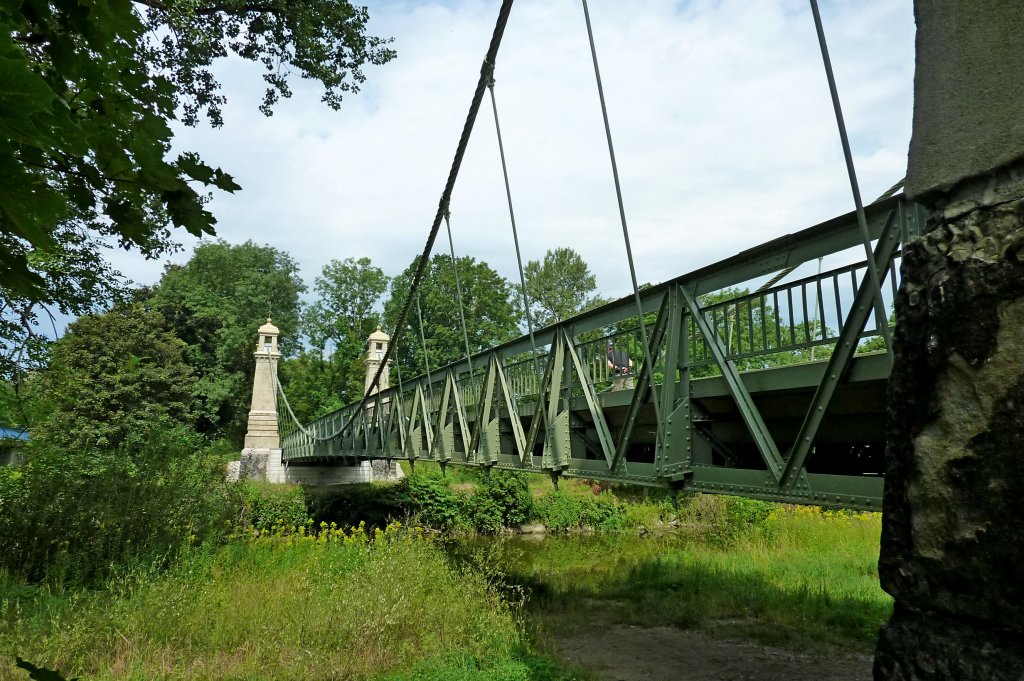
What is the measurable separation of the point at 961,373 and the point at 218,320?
115 feet

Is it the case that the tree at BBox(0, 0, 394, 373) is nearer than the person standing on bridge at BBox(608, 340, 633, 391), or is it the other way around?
the tree at BBox(0, 0, 394, 373)

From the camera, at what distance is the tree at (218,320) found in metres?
31.0

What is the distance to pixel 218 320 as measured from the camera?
3309cm

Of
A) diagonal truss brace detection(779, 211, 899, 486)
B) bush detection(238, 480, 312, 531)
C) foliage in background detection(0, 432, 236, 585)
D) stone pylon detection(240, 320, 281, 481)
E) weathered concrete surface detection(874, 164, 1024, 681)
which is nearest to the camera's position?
weathered concrete surface detection(874, 164, 1024, 681)


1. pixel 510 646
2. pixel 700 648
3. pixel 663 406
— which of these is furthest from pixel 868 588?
pixel 663 406

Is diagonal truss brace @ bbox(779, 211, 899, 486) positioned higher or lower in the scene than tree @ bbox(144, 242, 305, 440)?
lower

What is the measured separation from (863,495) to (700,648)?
13.8 feet

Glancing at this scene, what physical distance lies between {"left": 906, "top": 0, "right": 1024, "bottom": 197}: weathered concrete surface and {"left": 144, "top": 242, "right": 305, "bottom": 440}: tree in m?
29.9

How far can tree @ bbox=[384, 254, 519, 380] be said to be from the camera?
104ft

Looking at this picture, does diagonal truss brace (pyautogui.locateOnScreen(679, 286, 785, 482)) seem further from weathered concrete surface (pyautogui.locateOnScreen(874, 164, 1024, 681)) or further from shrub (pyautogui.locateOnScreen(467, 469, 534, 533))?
shrub (pyautogui.locateOnScreen(467, 469, 534, 533))

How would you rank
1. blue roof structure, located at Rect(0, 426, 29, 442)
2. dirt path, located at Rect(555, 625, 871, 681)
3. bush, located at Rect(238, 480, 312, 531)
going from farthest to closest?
1. bush, located at Rect(238, 480, 312, 531)
2. blue roof structure, located at Rect(0, 426, 29, 442)
3. dirt path, located at Rect(555, 625, 871, 681)

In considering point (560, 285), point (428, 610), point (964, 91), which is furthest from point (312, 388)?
point (964, 91)

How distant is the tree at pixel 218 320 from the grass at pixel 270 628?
23.6 m

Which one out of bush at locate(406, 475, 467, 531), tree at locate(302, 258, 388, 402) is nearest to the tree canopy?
tree at locate(302, 258, 388, 402)
